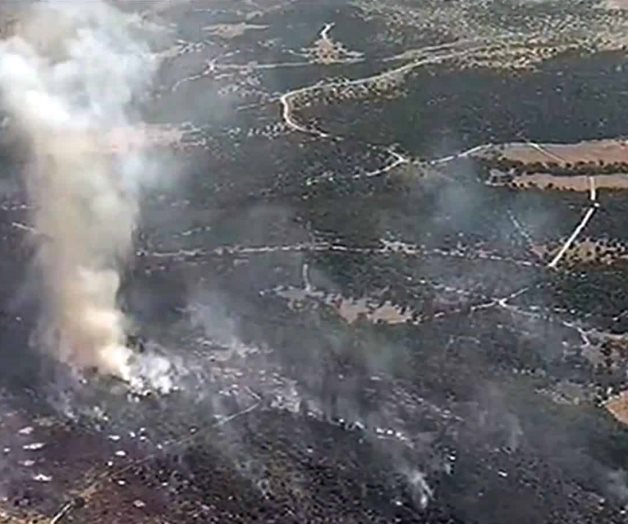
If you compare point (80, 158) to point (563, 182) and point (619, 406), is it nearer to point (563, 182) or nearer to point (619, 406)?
point (563, 182)

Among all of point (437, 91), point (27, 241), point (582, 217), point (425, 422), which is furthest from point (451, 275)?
point (437, 91)

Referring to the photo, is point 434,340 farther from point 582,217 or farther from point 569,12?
point 569,12

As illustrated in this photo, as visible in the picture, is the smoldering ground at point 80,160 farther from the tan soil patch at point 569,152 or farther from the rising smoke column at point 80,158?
the tan soil patch at point 569,152

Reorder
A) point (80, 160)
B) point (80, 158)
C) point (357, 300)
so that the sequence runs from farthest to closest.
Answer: point (80, 158) < point (80, 160) < point (357, 300)

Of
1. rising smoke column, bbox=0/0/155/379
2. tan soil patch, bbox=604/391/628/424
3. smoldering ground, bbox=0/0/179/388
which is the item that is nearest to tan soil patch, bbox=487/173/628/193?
smoldering ground, bbox=0/0/179/388

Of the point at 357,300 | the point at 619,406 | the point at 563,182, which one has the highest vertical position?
the point at 619,406

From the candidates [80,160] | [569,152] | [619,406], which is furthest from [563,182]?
Result: [80,160]

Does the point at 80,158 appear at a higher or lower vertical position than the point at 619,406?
higher
